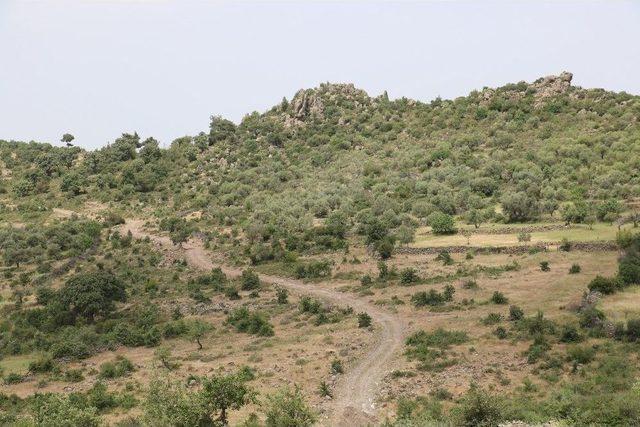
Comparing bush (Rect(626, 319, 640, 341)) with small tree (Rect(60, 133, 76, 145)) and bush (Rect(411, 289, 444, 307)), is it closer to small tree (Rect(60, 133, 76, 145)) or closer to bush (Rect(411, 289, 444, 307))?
bush (Rect(411, 289, 444, 307))

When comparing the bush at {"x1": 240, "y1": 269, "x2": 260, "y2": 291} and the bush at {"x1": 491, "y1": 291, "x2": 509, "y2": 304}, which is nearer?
the bush at {"x1": 491, "y1": 291, "x2": 509, "y2": 304}

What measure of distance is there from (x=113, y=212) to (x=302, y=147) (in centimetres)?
3584

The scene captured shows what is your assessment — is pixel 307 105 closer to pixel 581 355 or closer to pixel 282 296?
pixel 282 296

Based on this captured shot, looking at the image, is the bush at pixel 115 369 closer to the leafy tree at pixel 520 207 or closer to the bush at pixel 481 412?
the bush at pixel 481 412

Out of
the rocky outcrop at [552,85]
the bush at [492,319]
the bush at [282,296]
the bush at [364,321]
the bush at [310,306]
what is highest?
the rocky outcrop at [552,85]

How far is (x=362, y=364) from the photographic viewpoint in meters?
30.5

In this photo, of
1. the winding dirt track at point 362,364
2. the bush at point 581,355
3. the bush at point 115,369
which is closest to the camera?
the winding dirt track at point 362,364

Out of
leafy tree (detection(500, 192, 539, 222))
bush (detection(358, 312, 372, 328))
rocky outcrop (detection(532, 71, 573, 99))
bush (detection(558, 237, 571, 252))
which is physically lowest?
bush (detection(358, 312, 372, 328))

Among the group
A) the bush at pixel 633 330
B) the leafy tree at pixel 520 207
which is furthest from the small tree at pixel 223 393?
the leafy tree at pixel 520 207

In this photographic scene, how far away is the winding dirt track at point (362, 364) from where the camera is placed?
24.6m

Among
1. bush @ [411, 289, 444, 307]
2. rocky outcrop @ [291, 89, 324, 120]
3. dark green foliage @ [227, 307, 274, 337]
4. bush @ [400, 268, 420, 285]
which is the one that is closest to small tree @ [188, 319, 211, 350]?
dark green foliage @ [227, 307, 274, 337]

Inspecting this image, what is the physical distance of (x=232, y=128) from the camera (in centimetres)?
11556

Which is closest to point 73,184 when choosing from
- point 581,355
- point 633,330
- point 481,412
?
point 581,355

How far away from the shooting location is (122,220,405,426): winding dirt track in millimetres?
24594
